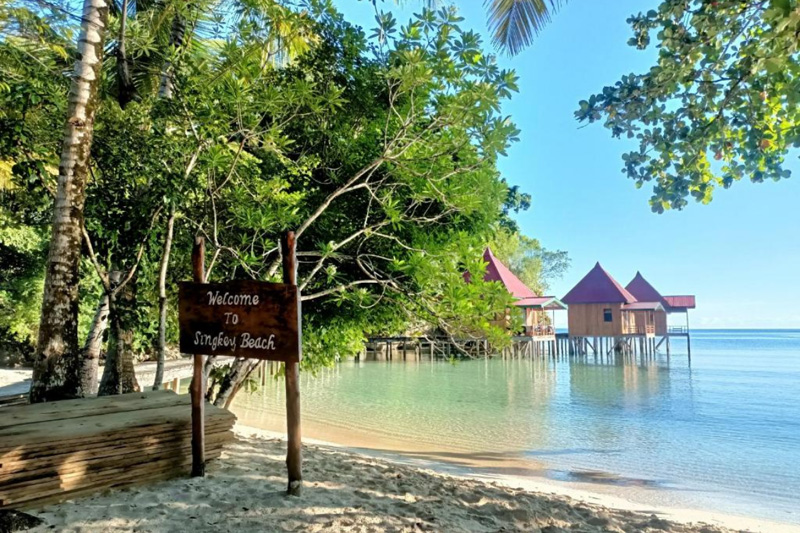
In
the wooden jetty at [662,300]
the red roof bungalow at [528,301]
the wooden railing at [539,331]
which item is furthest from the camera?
the wooden jetty at [662,300]

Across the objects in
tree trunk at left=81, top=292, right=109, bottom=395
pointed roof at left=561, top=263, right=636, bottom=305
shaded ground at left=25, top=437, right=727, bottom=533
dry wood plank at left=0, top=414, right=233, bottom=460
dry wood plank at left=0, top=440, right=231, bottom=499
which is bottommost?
shaded ground at left=25, top=437, right=727, bottom=533

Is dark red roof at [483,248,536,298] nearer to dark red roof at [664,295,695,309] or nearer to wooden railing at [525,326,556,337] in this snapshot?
wooden railing at [525,326,556,337]

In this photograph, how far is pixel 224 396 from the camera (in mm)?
5473

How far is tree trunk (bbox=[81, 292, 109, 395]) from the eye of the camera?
16.0 feet

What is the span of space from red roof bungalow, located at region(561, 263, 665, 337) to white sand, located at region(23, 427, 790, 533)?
28917 mm

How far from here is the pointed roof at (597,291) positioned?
31.4 meters

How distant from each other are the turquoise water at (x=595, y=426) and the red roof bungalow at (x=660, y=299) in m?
12.6

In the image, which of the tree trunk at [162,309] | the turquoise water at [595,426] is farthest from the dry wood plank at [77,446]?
the turquoise water at [595,426]

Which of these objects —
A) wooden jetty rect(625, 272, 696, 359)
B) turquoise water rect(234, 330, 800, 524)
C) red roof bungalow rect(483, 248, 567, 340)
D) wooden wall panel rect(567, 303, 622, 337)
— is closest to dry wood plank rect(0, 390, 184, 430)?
turquoise water rect(234, 330, 800, 524)

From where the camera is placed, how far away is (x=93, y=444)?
295cm

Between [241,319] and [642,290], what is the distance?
39675 millimetres

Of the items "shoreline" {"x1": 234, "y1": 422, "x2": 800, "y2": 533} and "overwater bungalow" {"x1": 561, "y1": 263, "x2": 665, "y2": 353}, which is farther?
"overwater bungalow" {"x1": 561, "y1": 263, "x2": 665, "y2": 353}

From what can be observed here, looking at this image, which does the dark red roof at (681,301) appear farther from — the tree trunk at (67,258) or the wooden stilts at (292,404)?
the tree trunk at (67,258)

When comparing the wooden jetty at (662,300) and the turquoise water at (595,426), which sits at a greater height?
the wooden jetty at (662,300)
